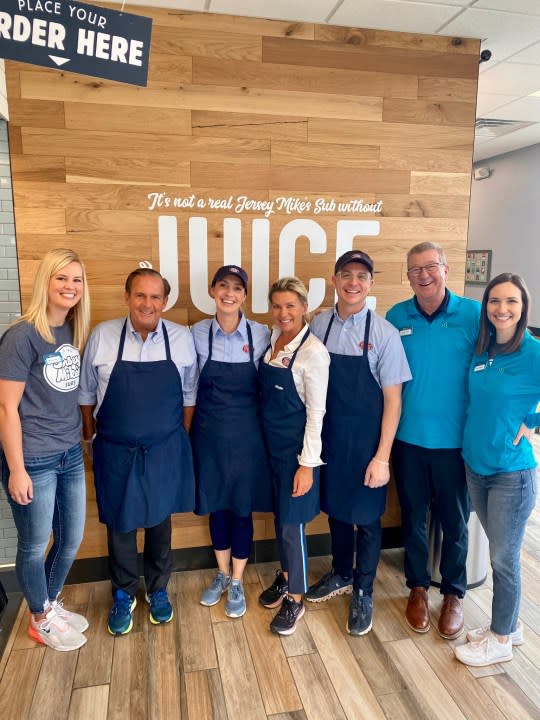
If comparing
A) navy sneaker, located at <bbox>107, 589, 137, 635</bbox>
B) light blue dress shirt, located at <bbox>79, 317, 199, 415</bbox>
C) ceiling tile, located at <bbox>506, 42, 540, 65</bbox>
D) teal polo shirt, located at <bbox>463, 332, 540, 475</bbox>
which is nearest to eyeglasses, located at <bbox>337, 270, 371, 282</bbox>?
teal polo shirt, located at <bbox>463, 332, 540, 475</bbox>

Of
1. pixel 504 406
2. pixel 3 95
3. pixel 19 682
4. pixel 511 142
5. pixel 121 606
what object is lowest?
pixel 19 682

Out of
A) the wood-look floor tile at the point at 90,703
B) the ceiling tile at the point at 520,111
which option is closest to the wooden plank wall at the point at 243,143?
the wood-look floor tile at the point at 90,703

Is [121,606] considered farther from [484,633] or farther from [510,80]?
[510,80]

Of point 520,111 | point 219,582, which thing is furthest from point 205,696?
point 520,111

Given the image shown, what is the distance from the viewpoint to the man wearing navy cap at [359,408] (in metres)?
2.17

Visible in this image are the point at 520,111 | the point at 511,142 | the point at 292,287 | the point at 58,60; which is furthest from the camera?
the point at 511,142

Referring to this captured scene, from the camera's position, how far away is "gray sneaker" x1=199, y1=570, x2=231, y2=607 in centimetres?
250

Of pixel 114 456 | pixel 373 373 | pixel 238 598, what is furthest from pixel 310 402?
pixel 238 598

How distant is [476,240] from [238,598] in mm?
5916

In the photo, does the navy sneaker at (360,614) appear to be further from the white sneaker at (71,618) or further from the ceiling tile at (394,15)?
the ceiling tile at (394,15)

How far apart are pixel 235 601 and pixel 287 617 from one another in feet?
0.90

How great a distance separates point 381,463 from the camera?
221cm

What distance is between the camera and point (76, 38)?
146 centimetres

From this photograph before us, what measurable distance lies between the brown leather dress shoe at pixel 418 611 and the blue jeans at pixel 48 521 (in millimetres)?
1520
